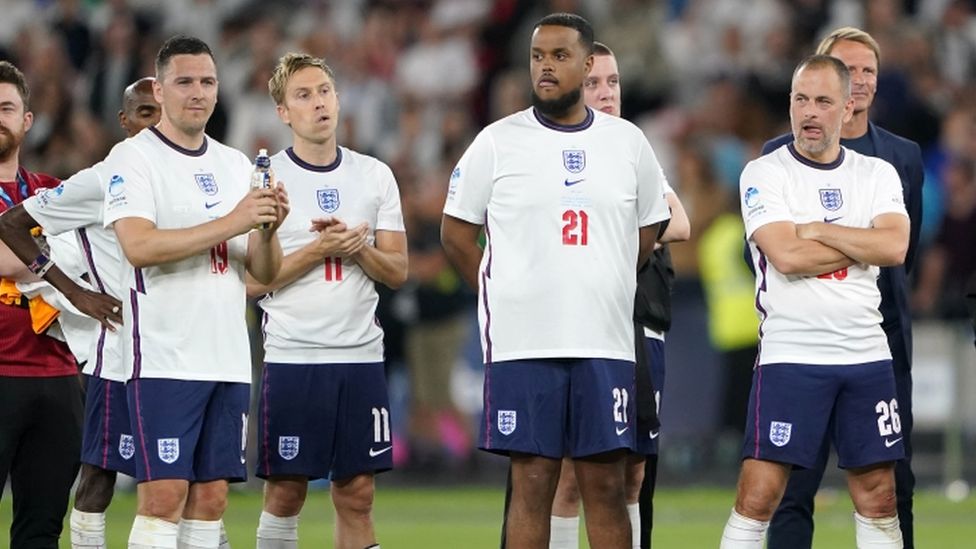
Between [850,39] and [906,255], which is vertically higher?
[850,39]

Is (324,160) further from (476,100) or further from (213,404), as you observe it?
(476,100)

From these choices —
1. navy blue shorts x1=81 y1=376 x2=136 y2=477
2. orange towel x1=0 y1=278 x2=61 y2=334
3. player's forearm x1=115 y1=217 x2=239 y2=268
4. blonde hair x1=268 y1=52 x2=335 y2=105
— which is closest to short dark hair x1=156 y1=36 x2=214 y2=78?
player's forearm x1=115 y1=217 x2=239 y2=268

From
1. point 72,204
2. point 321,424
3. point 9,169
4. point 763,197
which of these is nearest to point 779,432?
point 763,197

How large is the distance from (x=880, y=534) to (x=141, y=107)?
4558mm

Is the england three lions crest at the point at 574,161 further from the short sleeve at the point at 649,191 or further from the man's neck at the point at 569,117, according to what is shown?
the short sleeve at the point at 649,191

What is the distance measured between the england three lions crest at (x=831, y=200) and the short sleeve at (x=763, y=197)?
19 cm

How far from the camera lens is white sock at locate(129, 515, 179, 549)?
7.16m

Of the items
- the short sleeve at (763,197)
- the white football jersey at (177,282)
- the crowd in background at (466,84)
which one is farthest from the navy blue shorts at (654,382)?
the crowd in background at (466,84)

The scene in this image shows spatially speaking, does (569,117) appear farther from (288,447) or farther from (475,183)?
(288,447)

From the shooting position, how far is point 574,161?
7410mm

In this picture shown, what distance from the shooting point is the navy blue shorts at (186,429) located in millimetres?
7230

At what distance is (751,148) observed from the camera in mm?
17094

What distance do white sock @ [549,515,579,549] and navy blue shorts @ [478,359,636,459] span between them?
1.12 meters

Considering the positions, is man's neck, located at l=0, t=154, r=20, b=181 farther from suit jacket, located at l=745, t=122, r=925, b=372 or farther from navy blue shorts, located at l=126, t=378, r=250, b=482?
suit jacket, located at l=745, t=122, r=925, b=372
